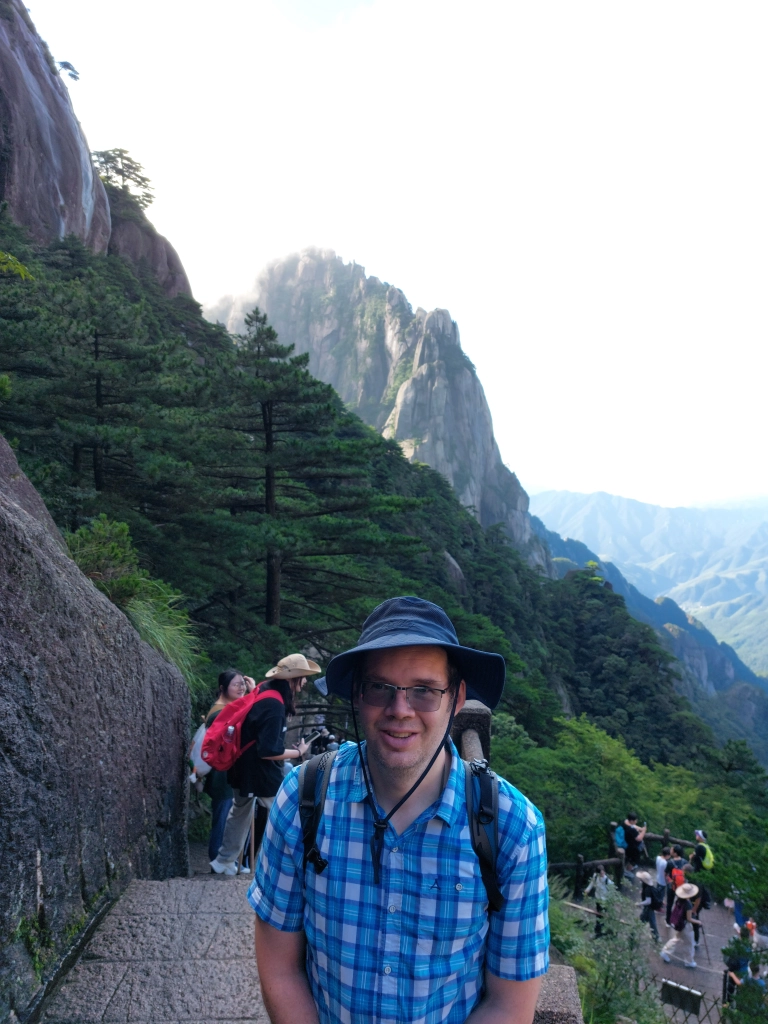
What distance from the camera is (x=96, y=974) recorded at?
2740 mm

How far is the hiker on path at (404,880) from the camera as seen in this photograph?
1.53m

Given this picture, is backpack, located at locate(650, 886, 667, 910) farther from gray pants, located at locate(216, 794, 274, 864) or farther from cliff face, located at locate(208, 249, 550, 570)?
cliff face, located at locate(208, 249, 550, 570)

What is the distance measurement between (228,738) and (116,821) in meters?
0.79

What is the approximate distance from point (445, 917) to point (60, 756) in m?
1.94

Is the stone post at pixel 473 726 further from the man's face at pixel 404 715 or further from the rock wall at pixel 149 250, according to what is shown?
the rock wall at pixel 149 250

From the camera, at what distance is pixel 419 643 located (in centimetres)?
160

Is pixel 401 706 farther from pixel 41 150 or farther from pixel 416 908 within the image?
pixel 41 150

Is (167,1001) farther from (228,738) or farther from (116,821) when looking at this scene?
(228,738)

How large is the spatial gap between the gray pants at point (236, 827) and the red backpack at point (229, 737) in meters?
0.40

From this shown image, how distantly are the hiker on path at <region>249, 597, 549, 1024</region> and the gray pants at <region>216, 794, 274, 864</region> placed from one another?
2721 mm

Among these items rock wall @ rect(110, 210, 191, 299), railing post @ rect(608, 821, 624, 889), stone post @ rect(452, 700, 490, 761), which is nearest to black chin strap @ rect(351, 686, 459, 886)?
stone post @ rect(452, 700, 490, 761)

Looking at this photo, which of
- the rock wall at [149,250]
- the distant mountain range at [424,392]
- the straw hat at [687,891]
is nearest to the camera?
the straw hat at [687,891]

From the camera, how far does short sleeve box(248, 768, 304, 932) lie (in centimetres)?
162

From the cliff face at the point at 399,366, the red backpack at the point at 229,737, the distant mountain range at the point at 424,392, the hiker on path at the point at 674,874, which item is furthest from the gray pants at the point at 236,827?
the cliff face at the point at 399,366
